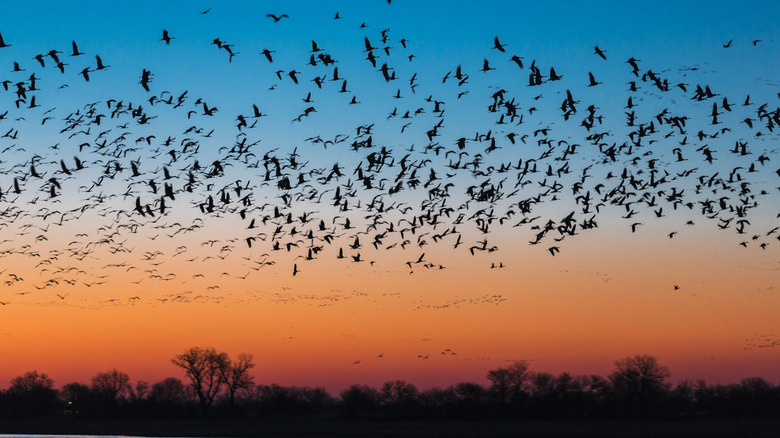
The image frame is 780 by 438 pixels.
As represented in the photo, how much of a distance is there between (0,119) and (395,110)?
1273cm

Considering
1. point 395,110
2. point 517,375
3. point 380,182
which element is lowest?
point 517,375

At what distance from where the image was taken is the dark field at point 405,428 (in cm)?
7269

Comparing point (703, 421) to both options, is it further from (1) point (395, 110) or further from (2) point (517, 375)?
(1) point (395, 110)

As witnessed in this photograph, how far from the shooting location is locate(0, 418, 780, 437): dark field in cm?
7269

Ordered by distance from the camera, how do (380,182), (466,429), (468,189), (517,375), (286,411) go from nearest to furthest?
(380,182), (468,189), (466,429), (517,375), (286,411)

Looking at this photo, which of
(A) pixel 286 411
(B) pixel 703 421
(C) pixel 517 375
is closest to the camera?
(B) pixel 703 421

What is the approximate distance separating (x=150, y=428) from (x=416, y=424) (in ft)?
90.6

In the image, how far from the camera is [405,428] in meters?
82.7

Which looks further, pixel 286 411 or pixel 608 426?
pixel 286 411

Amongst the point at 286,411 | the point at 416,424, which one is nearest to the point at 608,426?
the point at 416,424

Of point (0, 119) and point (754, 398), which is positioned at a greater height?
point (0, 119)

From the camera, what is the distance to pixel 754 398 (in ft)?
293

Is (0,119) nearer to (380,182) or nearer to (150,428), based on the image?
(380,182)

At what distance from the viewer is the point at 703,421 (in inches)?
3312
